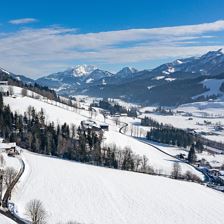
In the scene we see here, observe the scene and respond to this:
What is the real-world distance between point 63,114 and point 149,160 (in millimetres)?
43122

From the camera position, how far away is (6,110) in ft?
356

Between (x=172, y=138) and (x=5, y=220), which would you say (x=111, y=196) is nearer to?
(x=5, y=220)

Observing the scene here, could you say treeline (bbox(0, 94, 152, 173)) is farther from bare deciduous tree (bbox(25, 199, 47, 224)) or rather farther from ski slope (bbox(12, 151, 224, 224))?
bare deciduous tree (bbox(25, 199, 47, 224))

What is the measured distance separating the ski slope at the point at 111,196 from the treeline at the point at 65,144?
34.2 ft

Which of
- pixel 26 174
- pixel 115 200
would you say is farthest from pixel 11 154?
pixel 115 200

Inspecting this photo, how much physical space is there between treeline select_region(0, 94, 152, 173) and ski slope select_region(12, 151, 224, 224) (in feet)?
34.2

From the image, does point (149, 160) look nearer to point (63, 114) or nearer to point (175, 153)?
point (175, 153)

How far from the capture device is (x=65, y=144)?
9856 centimetres

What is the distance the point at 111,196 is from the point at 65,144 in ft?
128

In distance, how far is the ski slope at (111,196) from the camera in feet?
176

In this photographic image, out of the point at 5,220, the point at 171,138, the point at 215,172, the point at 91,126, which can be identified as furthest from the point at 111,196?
the point at 171,138

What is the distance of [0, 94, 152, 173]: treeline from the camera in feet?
299

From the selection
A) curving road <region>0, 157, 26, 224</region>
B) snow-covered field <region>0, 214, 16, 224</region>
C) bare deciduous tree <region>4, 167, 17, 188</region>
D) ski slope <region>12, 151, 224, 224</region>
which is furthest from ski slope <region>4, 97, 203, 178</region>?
snow-covered field <region>0, 214, 16, 224</region>

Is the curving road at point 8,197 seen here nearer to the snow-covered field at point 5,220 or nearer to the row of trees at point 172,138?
the snow-covered field at point 5,220
